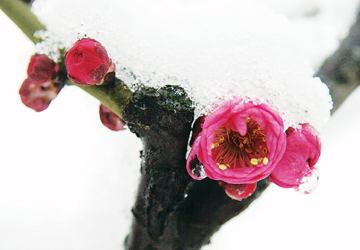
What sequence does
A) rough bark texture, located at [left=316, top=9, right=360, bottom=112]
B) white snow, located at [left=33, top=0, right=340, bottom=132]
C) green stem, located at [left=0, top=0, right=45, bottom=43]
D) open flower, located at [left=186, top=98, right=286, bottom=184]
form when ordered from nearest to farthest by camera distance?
open flower, located at [left=186, top=98, right=286, bottom=184], white snow, located at [left=33, top=0, right=340, bottom=132], green stem, located at [left=0, top=0, right=45, bottom=43], rough bark texture, located at [left=316, top=9, right=360, bottom=112]

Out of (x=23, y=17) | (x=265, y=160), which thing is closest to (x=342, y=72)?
(x=265, y=160)

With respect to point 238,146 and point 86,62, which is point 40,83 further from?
point 238,146

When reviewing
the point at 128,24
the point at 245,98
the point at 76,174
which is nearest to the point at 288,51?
the point at 245,98

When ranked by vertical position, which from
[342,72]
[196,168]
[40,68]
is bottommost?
[342,72]

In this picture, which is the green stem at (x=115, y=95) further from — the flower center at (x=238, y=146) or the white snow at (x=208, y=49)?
the flower center at (x=238, y=146)

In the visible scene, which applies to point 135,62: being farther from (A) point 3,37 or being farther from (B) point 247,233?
(A) point 3,37

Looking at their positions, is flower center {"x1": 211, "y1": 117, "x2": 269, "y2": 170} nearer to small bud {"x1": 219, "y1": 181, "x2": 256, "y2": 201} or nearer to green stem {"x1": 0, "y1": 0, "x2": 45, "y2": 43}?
small bud {"x1": 219, "y1": 181, "x2": 256, "y2": 201}

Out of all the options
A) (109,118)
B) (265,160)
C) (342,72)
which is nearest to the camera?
(265,160)

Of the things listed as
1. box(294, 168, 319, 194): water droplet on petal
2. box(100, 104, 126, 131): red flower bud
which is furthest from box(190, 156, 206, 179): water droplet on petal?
box(100, 104, 126, 131): red flower bud
